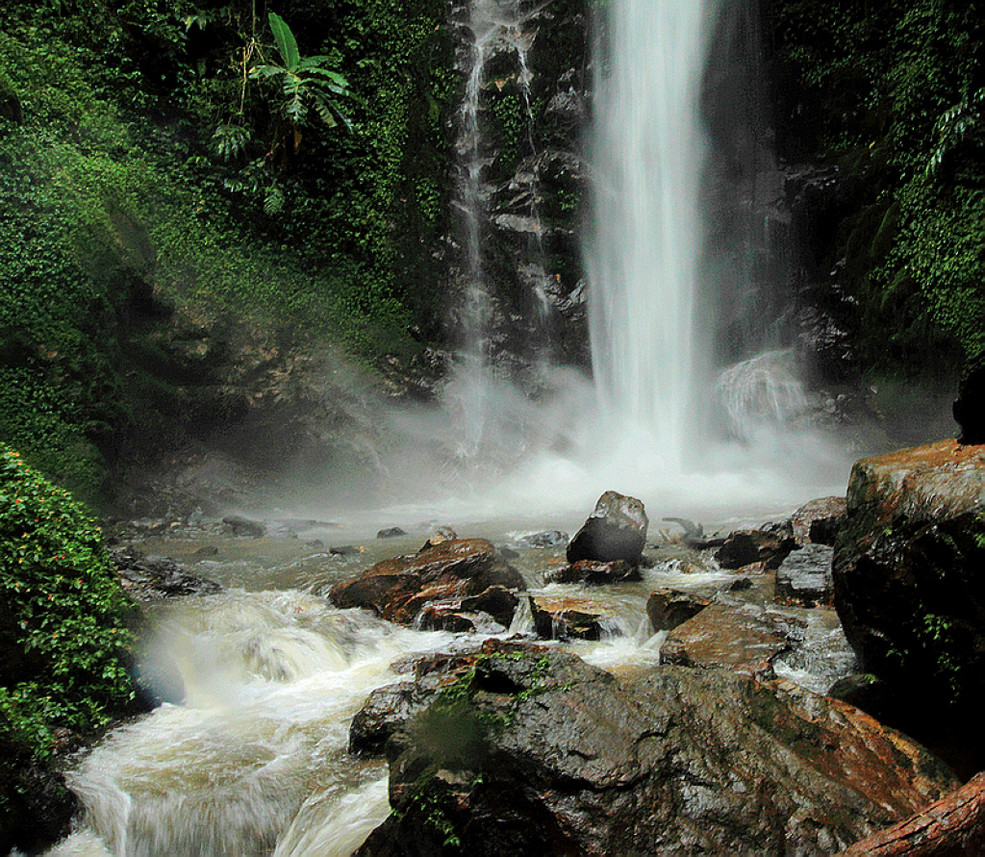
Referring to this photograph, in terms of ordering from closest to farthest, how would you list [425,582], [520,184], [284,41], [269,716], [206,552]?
1. [269,716]
2. [425,582]
3. [206,552]
4. [284,41]
5. [520,184]

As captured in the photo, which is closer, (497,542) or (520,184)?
(497,542)

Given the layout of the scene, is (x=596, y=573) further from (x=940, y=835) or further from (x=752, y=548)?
(x=940, y=835)

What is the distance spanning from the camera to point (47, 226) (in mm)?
11688

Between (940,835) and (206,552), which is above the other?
(206,552)

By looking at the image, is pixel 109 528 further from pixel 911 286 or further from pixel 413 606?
pixel 911 286

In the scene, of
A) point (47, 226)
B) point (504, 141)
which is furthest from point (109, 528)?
point (504, 141)

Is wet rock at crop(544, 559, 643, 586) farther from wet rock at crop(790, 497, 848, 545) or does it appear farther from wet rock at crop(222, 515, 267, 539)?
wet rock at crop(222, 515, 267, 539)

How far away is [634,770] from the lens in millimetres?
2684

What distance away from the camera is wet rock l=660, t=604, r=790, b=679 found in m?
4.57

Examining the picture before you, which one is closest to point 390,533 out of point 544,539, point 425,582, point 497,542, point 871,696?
point 497,542

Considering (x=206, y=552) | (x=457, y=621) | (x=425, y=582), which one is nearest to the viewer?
(x=457, y=621)

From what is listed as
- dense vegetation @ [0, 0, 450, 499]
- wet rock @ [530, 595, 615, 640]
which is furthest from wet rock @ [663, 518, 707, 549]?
dense vegetation @ [0, 0, 450, 499]

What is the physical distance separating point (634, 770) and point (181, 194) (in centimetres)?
1620

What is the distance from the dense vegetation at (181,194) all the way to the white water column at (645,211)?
4.92 meters
